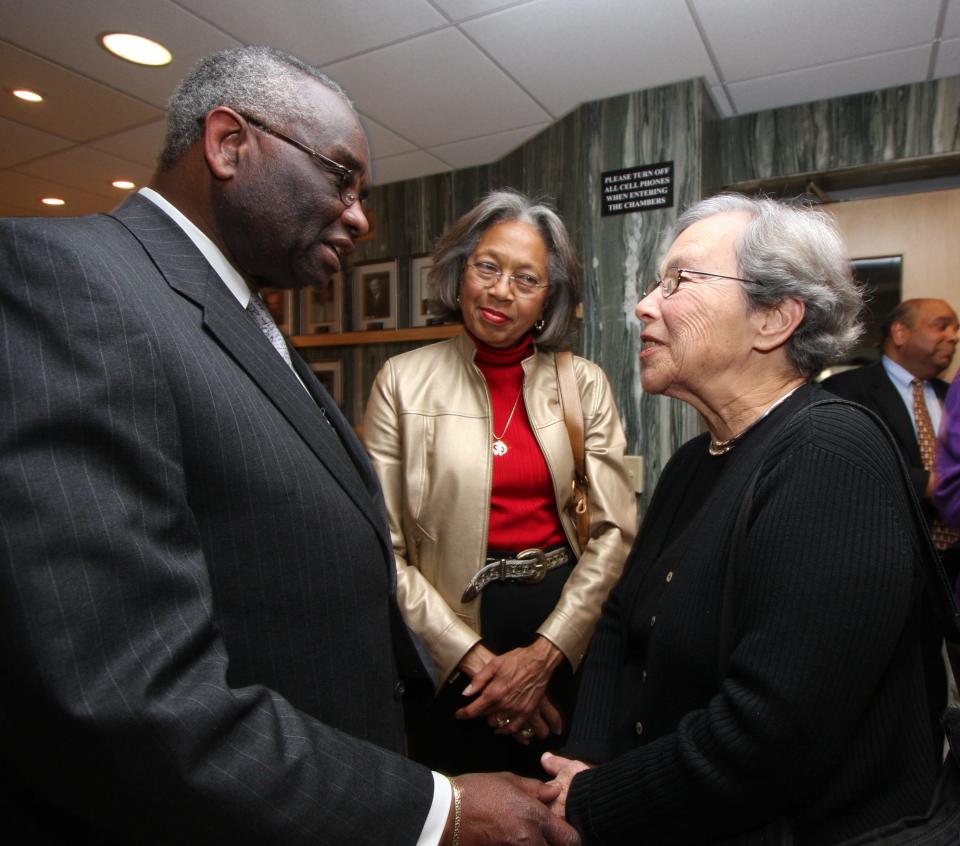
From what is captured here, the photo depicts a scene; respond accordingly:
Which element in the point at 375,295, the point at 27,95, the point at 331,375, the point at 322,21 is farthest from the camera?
the point at 331,375

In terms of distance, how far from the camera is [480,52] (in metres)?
2.66

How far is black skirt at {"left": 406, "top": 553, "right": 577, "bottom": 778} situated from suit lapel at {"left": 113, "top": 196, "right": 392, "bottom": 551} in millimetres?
843

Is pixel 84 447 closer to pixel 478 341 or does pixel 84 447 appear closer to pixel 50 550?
pixel 50 550

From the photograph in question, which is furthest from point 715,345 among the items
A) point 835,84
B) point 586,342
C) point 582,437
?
point 835,84

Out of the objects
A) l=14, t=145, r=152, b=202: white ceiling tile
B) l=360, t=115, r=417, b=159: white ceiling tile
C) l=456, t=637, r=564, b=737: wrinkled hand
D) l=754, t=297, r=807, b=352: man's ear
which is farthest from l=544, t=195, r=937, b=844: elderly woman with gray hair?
l=14, t=145, r=152, b=202: white ceiling tile

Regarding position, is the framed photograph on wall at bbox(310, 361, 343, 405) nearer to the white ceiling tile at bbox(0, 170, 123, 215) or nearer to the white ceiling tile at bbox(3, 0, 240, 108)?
the white ceiling tile at bbox(0, 170, 123, 215)

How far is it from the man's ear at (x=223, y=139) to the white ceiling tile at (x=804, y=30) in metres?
2.05

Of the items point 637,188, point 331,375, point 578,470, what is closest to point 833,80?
point 637,188

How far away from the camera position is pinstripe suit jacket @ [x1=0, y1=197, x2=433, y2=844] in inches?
23.5

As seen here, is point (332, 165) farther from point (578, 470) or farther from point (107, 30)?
point (107, 30)

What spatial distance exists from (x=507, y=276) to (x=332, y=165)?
90 cm

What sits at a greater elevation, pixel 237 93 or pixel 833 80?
pixel 833 80

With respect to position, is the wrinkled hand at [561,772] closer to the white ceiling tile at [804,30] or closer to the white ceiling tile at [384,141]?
the white ceiling tile at [804,30]

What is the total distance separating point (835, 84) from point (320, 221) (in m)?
2.96
